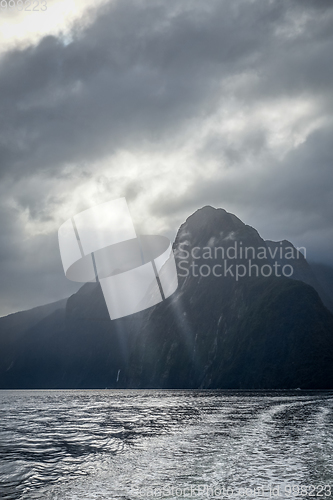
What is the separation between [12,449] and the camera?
29266 millimetres

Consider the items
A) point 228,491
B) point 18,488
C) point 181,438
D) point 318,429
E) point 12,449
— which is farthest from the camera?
point 318,429

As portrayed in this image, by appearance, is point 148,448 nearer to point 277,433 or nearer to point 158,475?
point 158,475

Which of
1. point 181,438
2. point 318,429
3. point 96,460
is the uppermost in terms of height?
point 96,460

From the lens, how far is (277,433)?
36.7 meters

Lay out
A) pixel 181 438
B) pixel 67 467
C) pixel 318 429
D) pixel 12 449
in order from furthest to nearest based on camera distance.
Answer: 1. pixel 318 429
2. pixel 181 438
3. pixel 12 449
4. pixel 67 467

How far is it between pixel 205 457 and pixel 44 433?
20057 millimetres

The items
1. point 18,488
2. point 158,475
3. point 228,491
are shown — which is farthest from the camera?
point 158,475

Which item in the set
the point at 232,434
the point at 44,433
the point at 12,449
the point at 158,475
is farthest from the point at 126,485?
the point at 44,433

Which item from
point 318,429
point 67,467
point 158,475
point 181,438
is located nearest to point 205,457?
point 158,475

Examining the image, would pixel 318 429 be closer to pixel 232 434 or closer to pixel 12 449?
pixel 232 434

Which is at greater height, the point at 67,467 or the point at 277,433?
the point at 67,467

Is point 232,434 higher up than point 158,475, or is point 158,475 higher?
point 158,475

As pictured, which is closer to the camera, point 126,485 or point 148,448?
point 126,485

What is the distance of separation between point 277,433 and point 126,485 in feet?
72.1
